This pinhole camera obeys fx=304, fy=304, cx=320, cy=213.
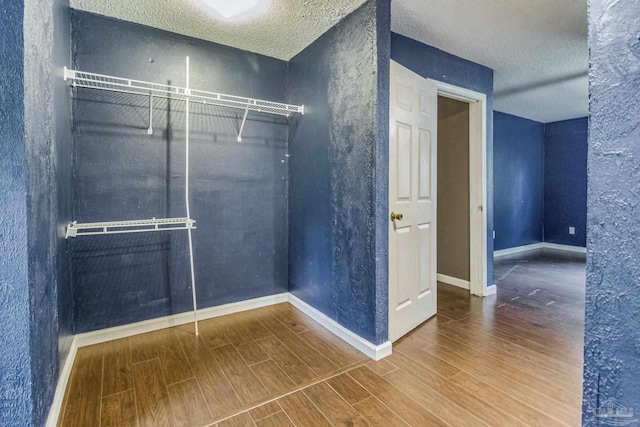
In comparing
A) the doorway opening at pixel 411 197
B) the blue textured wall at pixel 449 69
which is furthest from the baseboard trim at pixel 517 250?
the doorway opening at pixel 411 197

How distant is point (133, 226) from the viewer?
2.30 meters

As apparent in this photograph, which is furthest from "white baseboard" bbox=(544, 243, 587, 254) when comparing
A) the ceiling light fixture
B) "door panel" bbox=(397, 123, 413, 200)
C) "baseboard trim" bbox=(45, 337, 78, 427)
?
"baseboard trim" bbox=(45, 337, 78, 427)

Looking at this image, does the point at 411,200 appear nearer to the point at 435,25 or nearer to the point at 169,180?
the point at 435,25

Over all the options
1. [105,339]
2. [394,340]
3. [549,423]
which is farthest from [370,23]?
[105,339]

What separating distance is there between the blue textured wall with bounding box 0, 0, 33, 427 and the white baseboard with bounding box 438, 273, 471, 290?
11.7 ft

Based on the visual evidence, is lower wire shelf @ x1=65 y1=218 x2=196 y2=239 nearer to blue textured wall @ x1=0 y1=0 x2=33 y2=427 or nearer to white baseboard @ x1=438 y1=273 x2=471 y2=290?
blue textured wall @ x1=0 y1=0 x2=33 y2=427

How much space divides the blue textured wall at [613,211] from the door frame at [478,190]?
2662mm

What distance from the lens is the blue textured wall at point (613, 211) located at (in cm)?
66

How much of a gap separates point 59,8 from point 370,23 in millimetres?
1795

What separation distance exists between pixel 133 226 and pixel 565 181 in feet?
22.8

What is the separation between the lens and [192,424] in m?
1.43

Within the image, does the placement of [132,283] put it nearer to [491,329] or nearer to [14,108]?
[14,108]

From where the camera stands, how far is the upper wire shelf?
2.05m

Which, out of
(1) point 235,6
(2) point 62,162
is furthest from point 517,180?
(2) point 62,162
